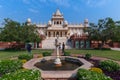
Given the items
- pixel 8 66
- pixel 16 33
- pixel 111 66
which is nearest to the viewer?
pixel 8 66

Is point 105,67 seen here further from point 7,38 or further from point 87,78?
point 7,38

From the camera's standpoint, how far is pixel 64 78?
33.4 feet

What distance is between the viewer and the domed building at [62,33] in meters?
41.6

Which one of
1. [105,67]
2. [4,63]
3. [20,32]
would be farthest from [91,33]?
[4,63]

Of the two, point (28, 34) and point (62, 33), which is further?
point (62, 33)

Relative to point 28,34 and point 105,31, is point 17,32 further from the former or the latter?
point 105,31

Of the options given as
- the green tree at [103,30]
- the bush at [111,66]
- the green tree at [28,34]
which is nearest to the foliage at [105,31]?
the green tree at [103,30]

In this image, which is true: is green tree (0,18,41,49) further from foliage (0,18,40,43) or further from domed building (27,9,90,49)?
domed building (27,9,90,49)

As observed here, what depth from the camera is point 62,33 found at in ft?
233

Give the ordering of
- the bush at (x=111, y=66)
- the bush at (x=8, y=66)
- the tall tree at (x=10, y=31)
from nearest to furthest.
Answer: the bush at (x=8, y=66)
the bush at (x=111, y=66)
the tall tree at (x=10, y=31)

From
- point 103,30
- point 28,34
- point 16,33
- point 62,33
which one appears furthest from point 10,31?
point 62,33

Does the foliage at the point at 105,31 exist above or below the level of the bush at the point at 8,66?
above

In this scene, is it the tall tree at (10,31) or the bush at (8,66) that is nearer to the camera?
the bush at (8,66)

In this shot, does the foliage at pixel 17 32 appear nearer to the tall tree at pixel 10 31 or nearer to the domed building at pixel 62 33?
the tall tree at pixel 10 31
